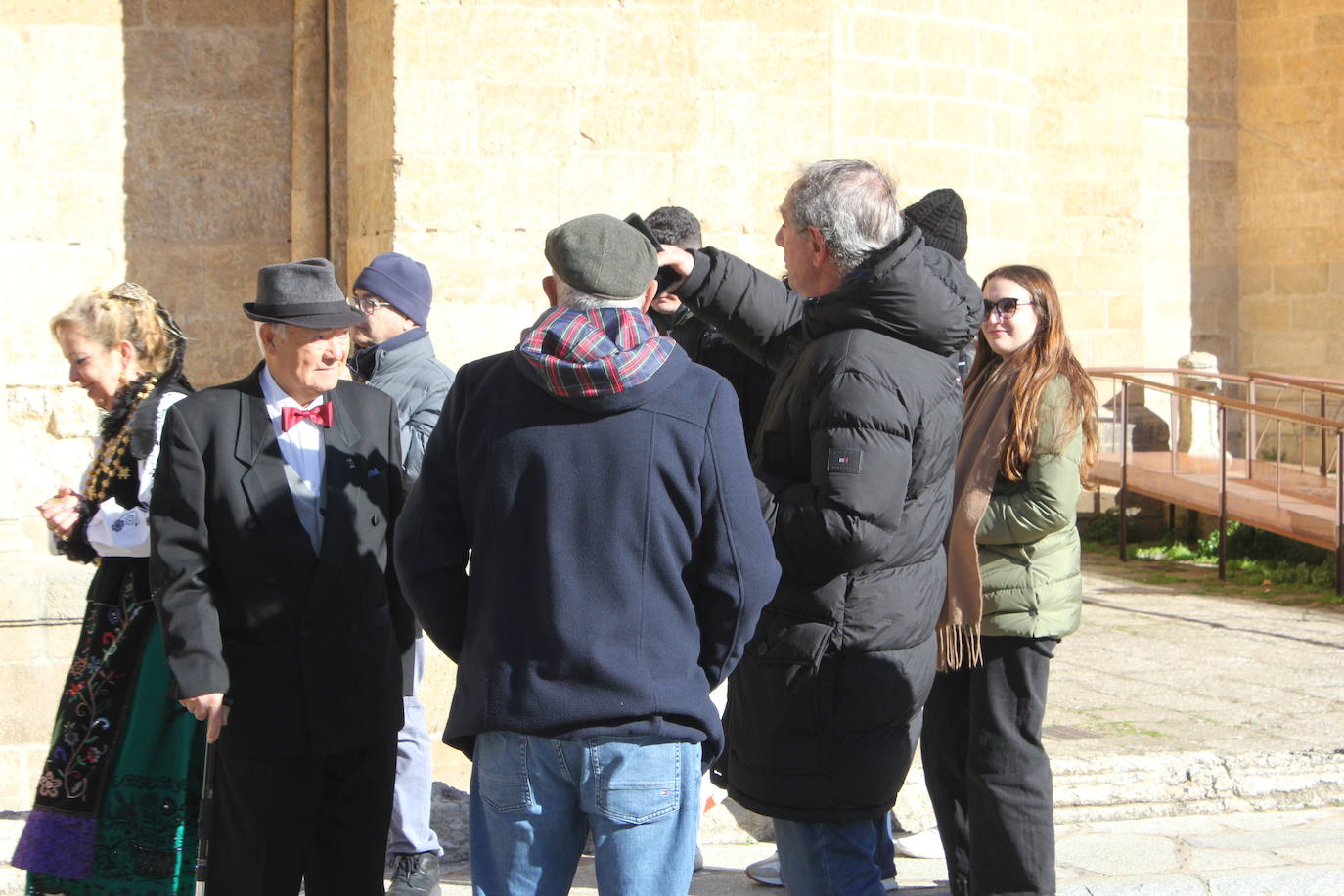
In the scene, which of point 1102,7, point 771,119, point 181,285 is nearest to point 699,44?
point 771,119

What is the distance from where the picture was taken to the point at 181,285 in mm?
A: 6422

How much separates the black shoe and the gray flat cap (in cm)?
197

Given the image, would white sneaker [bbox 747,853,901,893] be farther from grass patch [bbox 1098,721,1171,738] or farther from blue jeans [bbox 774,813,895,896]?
grass patch [bbox 1098,721,1171,738]

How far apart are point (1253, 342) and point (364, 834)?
11308 millimetres

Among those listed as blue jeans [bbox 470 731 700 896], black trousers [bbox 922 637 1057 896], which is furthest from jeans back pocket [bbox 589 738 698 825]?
black trousers [bbox 922 637 1057 896]

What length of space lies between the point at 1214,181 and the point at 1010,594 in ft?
33.3

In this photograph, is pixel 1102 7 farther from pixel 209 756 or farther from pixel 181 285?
pixel 209 756

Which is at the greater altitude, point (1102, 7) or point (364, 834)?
point (1102, 7)

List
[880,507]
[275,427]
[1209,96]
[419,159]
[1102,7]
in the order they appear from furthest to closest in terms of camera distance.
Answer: [1209,96]
[1102,7]
[419,159]
[275,427]
[880,507]

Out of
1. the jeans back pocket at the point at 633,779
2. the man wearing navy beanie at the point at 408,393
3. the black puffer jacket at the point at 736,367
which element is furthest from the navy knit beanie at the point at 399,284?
the jeans back pocket at the point at 633,779

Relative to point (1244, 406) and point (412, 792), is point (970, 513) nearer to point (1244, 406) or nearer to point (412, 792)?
point (412, 792)

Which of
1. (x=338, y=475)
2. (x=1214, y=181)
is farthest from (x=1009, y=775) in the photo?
(x=1214, y=181)

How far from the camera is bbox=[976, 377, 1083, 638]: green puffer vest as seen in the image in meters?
3.76

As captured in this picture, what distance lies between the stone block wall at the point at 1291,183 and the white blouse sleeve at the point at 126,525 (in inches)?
446
